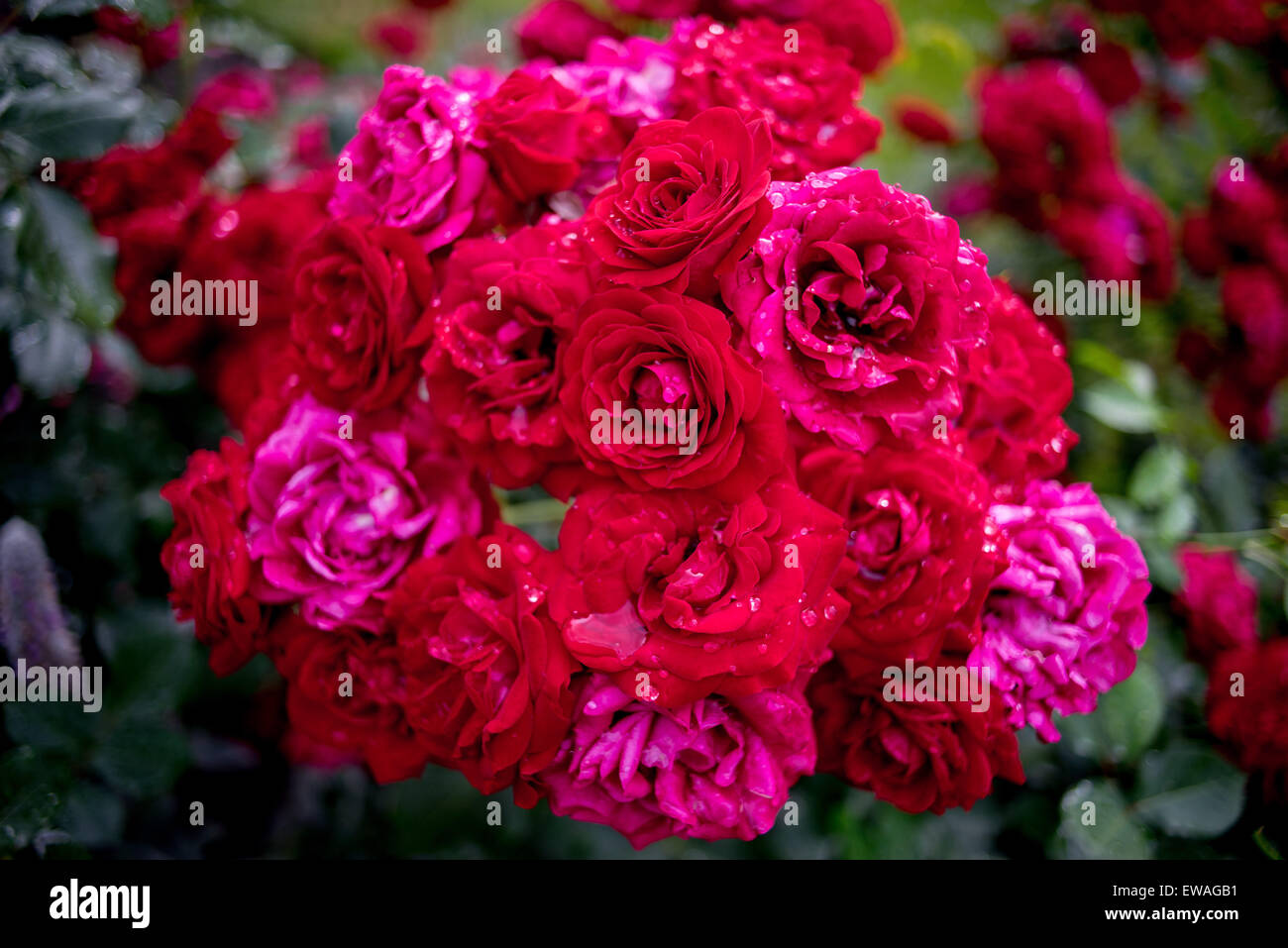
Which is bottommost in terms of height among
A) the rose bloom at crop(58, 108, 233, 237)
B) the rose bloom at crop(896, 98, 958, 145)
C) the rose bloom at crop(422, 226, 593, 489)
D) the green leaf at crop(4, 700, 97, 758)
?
the green leaf at crop(4, 700, 97, 758)

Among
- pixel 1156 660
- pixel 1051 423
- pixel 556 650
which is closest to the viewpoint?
pixel 556 650

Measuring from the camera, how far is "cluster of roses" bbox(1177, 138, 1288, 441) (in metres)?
1.39

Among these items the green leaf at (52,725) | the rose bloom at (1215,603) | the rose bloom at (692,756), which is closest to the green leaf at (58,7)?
the green leaf at (52,725)

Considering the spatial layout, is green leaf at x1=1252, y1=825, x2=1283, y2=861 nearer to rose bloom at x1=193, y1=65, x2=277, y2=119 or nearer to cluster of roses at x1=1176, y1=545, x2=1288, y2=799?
cluster of roses at x1=1176, y1=545, x2=1288, y2=799

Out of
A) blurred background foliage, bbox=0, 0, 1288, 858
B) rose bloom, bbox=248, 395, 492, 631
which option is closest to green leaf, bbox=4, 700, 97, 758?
blurred background foliage, bbox=0, 0, 1288, 858

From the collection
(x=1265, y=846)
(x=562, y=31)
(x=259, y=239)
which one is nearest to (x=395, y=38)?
(x=562, y=31)

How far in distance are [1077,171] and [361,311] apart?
4.38 feet

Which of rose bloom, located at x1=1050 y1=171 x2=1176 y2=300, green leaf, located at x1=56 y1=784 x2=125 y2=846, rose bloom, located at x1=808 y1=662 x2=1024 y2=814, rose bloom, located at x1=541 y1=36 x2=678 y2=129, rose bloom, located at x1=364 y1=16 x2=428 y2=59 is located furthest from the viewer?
rose bloom, located at x1=364 y1=16 x2=428 y2=59

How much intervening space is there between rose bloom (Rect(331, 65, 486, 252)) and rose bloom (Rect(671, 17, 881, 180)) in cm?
23

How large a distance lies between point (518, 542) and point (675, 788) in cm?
25

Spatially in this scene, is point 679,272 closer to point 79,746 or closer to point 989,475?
point 989,475

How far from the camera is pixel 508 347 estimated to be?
27.9 inches
